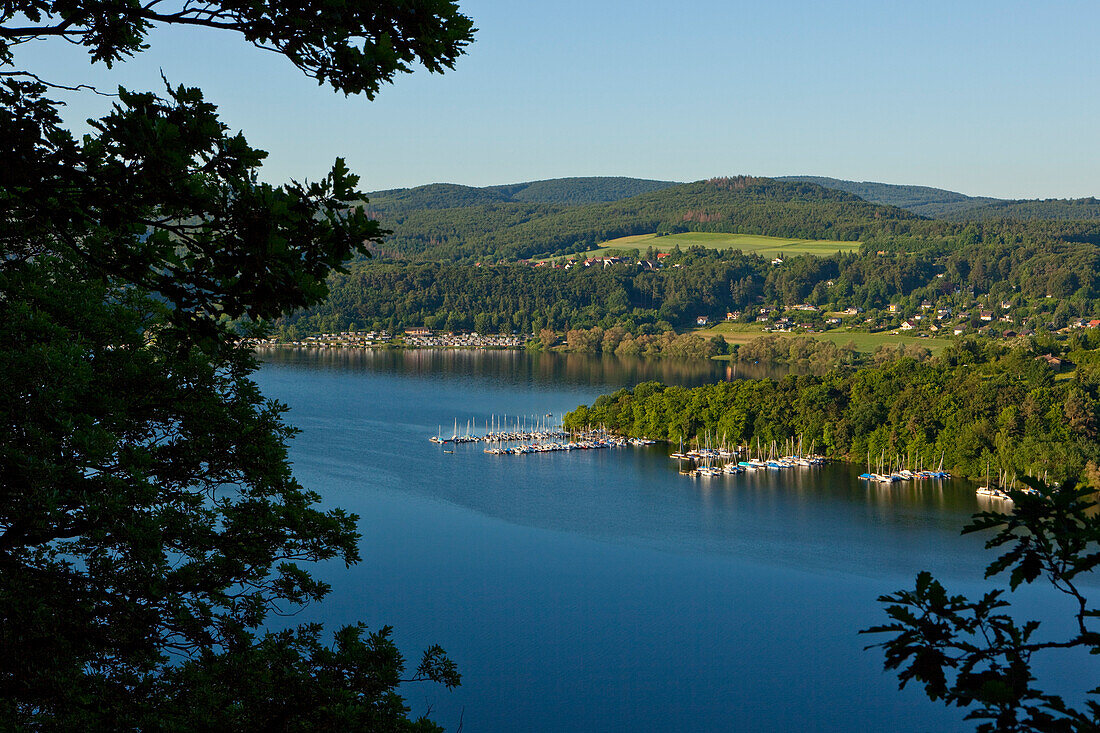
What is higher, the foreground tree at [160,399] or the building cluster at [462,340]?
the foreground tree at [160,399]

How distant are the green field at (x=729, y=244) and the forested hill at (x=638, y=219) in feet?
8.88

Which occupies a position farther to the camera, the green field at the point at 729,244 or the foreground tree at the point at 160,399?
the green field at the point at 729,244

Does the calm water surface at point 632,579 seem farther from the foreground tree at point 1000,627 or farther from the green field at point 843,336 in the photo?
the green field at point 843,336

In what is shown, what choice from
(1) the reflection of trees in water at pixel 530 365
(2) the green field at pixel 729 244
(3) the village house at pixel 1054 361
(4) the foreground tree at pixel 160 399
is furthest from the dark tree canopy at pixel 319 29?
(2) the green field at pixel 729 244

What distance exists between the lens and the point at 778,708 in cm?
1909

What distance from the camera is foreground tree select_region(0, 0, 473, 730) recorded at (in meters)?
3.54

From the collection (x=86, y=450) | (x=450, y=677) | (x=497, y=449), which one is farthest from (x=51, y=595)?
(x=497, y=449)

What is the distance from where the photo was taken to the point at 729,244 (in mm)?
137500

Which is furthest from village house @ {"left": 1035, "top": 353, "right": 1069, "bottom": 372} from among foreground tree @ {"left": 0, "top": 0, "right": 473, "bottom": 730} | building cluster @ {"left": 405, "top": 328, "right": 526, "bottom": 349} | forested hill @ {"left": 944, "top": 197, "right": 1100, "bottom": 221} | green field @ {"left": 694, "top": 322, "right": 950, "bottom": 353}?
forested hill @ {"left": 944, "top": 197, "right": 1100, "bottom": 221}

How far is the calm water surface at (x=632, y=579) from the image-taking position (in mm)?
19391

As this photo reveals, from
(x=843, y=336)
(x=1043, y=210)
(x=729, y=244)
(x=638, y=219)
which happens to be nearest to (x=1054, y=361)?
(x=843, y=336)

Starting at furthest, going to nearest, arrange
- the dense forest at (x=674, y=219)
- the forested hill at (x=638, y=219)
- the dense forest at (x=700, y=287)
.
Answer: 1. the forested hill at (x=638, y=219)
2. the dense forest at (x=674, y=219)
3. the dense forest at (x=700, y=287)

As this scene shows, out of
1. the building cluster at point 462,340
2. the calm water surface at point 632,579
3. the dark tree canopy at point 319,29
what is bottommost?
the calm water surface at point 632,579

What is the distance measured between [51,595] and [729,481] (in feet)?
118
